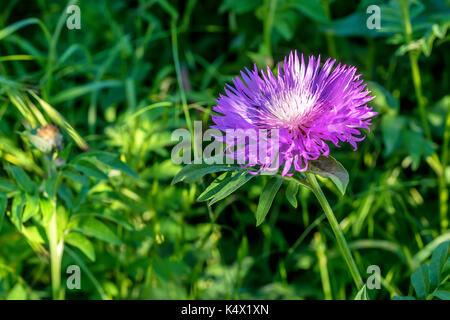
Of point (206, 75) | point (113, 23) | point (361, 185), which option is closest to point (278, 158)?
point (361, 185)

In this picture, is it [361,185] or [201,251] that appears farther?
[361,185]

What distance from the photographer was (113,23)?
1.92 metres

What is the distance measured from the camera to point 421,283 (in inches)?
40.7

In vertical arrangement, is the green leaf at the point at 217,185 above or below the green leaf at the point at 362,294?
above

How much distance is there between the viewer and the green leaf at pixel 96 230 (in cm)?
120

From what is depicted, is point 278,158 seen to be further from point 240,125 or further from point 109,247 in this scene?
point 109,247

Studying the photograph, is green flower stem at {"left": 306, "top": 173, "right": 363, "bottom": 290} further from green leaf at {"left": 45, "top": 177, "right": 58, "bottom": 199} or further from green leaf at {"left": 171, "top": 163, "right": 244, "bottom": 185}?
green leaf at {"left": 45, "top": 177, "right": 58, "bottom": 199}

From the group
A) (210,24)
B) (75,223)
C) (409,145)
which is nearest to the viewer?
(75,223)

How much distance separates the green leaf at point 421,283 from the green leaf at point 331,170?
1.03 feet

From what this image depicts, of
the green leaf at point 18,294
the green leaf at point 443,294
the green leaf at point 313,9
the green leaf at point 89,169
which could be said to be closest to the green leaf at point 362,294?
the green leaf at point 443,294

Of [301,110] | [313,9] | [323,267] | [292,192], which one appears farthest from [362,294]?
[313,9]

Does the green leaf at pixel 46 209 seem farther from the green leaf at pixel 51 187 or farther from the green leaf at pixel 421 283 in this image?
the green leaf at pixel 421 283

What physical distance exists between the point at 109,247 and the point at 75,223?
12.6 inches

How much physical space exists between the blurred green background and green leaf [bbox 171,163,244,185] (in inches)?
9.3
